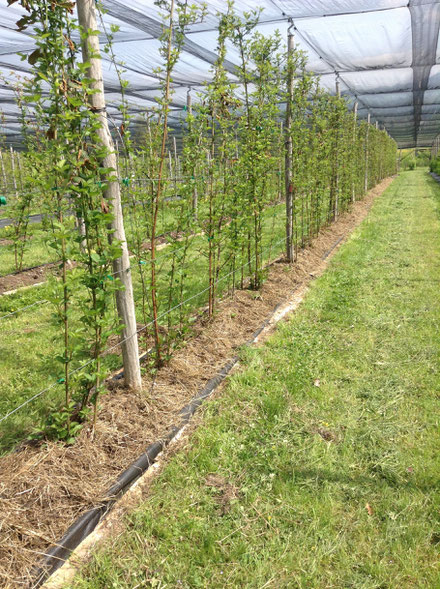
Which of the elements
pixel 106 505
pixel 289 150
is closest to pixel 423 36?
pixel 289 150

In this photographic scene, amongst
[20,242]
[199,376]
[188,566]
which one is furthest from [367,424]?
[20,242]

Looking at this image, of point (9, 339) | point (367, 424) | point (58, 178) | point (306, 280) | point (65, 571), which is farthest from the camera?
point (306, 280)

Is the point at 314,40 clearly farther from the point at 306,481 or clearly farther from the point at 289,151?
the point at 306,481

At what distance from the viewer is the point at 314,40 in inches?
281

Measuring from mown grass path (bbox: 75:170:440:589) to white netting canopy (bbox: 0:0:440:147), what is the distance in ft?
9.19

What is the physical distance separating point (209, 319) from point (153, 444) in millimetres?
1816

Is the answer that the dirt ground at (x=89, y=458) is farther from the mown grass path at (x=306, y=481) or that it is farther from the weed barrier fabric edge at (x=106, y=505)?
the mown grass path at (x=306, y=481)

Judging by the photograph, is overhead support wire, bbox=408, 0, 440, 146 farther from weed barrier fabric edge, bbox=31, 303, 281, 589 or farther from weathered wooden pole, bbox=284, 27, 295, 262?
weed barrier fabric edge, bbox=31, 303, 281, 589

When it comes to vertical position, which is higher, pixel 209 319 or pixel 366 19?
pixel 366 19

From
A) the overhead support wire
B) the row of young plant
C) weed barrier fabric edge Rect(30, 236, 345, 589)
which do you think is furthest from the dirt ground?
the overhead support wire

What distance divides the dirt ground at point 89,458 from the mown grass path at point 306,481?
0.80 ft

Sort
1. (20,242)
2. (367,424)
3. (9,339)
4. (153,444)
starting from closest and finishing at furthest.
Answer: (153,444) < (367,424) < (9,339) < (20,242)

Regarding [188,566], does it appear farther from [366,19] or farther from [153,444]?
[366,19]

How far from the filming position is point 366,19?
6289mm
